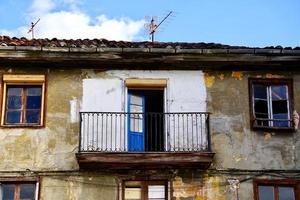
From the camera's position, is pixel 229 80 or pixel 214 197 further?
pixel 229 80

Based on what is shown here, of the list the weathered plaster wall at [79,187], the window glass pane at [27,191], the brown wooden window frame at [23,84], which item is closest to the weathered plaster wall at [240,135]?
the weathered plaster wall at [79,187]

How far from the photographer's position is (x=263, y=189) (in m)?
16.8

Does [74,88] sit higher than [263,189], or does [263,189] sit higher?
[74,88]

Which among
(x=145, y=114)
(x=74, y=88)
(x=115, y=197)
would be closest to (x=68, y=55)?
(x=74, y=88)

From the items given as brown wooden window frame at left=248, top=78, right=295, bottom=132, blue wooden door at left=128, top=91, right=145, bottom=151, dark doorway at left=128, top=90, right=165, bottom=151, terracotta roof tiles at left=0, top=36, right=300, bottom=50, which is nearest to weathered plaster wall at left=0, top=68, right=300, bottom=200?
brown wooden window frame at left=248, top=78, right=295, bottom=132

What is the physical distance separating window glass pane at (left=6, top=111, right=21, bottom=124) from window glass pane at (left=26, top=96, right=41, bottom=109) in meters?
0.34

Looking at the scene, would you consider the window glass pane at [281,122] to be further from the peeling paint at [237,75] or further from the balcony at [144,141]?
the balcony at [144,141]

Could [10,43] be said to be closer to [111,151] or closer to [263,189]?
[111,151]

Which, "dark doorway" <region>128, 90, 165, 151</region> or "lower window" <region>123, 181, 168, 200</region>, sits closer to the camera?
"lower window" <region>123, 181, 168, 200</region>

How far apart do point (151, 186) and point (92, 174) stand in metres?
1.56

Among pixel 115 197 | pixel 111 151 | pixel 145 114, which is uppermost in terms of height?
pixel 145 114

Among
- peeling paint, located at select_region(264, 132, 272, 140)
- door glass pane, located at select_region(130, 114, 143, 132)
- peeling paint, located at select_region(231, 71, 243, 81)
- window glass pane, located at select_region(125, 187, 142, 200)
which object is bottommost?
window glass pane, located at select_region(125, 187, 142, 200)

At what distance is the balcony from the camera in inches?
644

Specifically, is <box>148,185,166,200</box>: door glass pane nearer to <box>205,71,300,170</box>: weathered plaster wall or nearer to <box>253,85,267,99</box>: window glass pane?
<box>205,71,300,170</box>: weathered plaster wall
